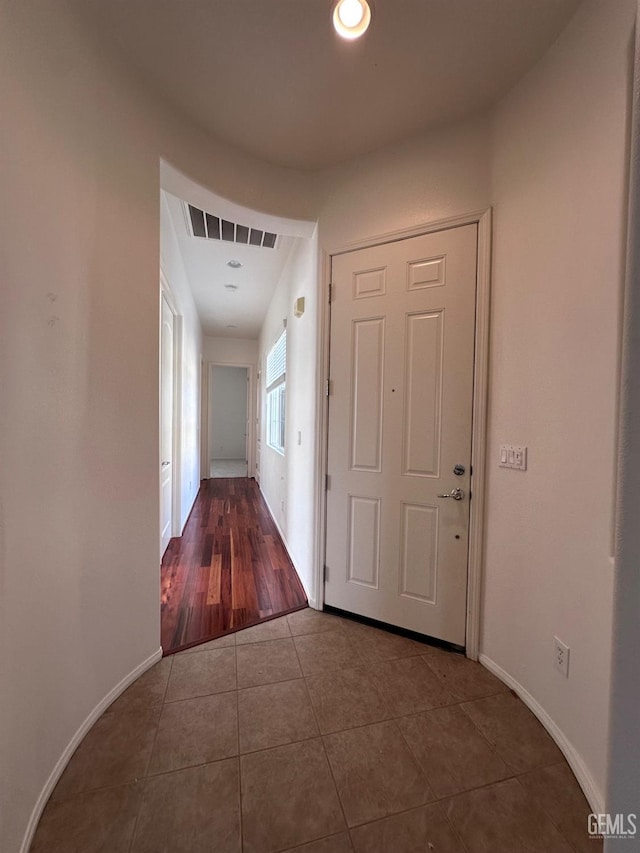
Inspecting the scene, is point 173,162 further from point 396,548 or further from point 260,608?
point 260,608

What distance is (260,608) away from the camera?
7.57 feet

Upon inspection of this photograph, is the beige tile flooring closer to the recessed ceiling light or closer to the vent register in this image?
the recessed ceiling light

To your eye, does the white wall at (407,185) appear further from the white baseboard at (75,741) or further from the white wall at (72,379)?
the white baseboard at (75,741)

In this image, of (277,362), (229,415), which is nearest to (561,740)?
(277,362)

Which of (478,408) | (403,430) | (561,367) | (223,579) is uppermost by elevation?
(561,367)

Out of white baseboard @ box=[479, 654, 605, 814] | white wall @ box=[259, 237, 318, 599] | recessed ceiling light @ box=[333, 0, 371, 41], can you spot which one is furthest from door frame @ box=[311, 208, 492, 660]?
white wall @ box=[259, 237, 318, 599]

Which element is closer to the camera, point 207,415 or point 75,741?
point 75,741

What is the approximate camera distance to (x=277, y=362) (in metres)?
4.31

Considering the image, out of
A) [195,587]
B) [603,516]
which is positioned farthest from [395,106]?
[195,587]

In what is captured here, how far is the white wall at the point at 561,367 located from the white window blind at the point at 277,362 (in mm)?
2355

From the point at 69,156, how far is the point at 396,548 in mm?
2297

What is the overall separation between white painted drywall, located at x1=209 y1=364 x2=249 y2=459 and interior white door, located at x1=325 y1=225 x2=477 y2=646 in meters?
7.81

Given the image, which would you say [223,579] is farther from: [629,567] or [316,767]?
[629,567]

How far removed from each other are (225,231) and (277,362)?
1.72 metres
